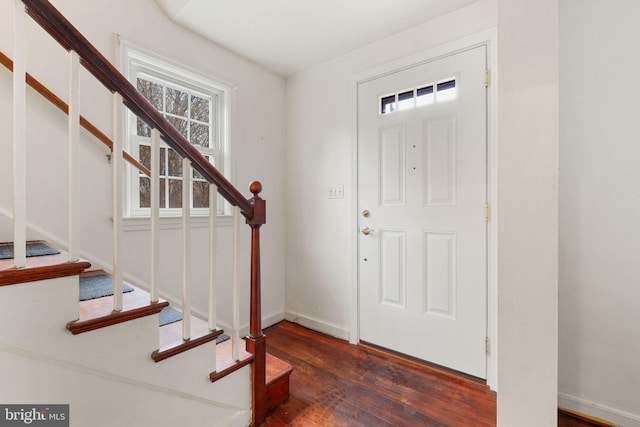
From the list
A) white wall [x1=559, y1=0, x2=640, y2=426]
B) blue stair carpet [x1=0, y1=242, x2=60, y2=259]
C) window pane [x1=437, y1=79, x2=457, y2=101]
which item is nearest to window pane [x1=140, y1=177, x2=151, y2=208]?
blue stair carpet [x1=0, y1=242, x2=60, y2=259]

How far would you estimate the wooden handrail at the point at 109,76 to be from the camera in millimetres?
803

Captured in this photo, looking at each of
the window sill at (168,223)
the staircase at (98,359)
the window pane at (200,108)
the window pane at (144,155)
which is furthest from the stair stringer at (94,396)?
the window pane at (200,108)

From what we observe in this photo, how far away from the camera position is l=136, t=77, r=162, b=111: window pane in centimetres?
187

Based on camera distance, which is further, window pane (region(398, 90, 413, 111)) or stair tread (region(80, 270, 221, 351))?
window pane (region(398, 90, 413, 111))

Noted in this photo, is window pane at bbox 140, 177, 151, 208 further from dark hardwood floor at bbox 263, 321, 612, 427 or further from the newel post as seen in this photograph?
dark hardwood floor at bbox 263, 321, 612, 427

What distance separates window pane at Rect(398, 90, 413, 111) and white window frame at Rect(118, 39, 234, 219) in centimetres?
135

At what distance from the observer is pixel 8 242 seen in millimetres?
1340

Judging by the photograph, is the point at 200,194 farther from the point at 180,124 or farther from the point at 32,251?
the point at 32,251

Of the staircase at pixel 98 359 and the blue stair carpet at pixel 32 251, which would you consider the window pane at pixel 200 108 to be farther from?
the staircase at pixel 98 359

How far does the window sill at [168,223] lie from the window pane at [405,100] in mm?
1600

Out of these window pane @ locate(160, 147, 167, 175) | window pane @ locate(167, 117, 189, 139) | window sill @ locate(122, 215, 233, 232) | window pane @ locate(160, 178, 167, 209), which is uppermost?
window pane @ locate(167, 117, 189, 139)

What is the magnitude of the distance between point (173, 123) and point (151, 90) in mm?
243

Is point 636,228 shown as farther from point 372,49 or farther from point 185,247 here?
point 185,247

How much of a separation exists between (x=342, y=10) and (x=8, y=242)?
7.41ft
